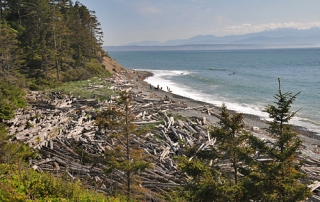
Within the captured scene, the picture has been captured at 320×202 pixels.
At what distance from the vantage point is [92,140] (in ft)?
55.5

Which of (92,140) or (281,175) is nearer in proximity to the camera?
(281,175)

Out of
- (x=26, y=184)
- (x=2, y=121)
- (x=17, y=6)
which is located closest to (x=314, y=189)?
(x=26, y=184)

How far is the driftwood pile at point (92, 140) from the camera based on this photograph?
1305 centimetres

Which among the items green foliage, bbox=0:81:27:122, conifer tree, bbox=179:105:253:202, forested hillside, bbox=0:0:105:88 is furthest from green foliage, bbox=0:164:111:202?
forested hillside, bbox=0:0:105:88

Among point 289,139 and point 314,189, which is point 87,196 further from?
point 314,189

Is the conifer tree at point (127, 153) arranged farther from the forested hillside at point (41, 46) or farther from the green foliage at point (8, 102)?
the forested hillside at point (41, 46)

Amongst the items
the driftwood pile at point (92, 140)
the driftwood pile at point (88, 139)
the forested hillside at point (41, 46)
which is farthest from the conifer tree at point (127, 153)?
the forested hillside at point (41, 46)

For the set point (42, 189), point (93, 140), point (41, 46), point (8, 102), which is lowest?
point (93, 140)

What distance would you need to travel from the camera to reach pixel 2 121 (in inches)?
719

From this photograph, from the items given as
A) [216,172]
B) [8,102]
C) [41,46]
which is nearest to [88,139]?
[8,102]

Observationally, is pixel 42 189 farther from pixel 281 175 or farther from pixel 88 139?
pixel 88 139

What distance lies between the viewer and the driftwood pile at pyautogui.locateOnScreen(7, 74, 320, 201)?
13.0 m

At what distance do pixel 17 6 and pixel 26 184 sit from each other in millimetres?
51282

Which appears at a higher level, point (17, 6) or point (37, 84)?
point (17, 6)
